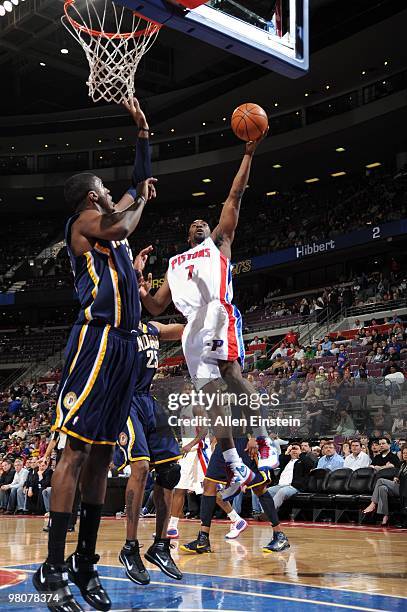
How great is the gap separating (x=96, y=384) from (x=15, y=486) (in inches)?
512

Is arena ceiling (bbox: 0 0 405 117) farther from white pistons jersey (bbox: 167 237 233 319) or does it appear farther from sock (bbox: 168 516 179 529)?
white pistons jersey (bbox: 167 237 233 319)

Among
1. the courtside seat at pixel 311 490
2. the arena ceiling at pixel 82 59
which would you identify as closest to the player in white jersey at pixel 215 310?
the courtside seat at pixel 311 490

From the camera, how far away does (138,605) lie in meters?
4.57

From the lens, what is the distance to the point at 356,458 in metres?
11.6

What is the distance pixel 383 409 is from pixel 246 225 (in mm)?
20317

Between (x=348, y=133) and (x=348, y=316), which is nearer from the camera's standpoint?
(x=348, y=316)

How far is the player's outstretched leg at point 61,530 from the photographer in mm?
3691

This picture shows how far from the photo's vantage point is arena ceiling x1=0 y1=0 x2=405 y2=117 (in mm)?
23391

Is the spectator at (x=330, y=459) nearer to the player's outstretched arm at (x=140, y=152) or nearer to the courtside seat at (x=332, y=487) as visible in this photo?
the courtside seat at (x=332, y=487)

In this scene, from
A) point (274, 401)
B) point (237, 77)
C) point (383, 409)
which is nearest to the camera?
point (383, 409)

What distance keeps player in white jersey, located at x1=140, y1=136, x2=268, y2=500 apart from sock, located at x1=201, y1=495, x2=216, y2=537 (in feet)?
5.62

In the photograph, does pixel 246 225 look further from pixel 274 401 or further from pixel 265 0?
pixel 265 0

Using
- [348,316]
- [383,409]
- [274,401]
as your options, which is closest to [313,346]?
[348,316]

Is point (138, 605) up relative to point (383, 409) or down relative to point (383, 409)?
down
